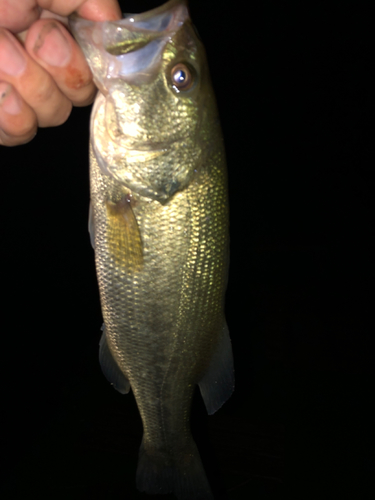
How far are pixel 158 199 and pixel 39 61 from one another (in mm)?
566

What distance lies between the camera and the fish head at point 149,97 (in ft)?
2.90

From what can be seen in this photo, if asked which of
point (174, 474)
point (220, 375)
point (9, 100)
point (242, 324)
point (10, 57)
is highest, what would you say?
point (10, 57)

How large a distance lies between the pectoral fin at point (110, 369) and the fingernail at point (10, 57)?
0.88 m

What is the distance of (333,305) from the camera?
384 centimetres

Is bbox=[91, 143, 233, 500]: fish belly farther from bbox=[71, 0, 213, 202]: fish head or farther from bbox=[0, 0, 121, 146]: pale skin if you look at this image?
bbox=[0, 0, 121, 146]: pale skin

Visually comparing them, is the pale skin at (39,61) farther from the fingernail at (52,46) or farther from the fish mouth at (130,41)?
the fish mouth at (130,41)

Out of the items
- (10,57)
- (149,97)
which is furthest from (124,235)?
(10,57)

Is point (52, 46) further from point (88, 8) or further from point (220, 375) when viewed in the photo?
point (220, 375)

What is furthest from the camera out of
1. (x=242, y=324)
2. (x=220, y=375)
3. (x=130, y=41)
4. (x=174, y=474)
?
(x=242, y=324)

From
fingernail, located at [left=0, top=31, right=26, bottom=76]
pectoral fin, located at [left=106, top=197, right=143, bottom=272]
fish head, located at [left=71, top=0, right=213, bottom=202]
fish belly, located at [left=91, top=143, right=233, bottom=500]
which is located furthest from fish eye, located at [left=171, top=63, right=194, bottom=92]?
fingernail, located at [left=0, top=31, right=26, bottom=76]

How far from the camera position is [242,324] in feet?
12.1

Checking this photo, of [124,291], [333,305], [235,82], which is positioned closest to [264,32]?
[235,82]

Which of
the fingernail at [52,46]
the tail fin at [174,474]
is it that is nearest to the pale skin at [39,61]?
the fingernail at [52,46]

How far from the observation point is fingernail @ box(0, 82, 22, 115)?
1.03 m
